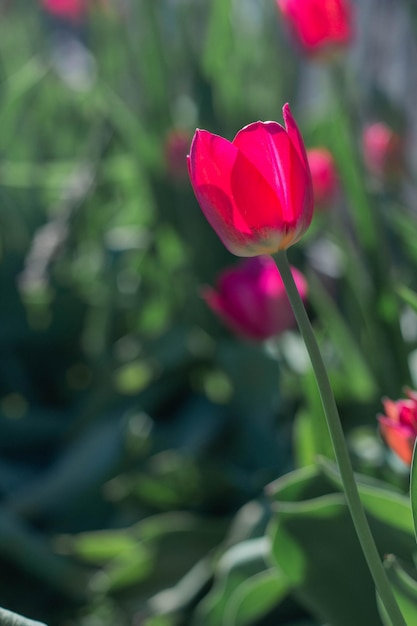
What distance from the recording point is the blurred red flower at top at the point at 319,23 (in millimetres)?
899

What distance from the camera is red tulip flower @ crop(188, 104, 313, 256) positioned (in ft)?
1.25

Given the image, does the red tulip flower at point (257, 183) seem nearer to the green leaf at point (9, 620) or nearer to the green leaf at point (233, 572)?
the green leaf at point (9, 620)

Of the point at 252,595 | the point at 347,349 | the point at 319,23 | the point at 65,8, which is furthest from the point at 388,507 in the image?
the point at 65,8

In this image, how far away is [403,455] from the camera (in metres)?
0.48

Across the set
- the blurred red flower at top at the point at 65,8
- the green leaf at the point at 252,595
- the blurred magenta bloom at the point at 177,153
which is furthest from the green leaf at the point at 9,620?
the blurred red flower at top at the point at 65,8

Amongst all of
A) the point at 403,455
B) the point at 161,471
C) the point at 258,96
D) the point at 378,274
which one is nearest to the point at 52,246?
the point at 161,471

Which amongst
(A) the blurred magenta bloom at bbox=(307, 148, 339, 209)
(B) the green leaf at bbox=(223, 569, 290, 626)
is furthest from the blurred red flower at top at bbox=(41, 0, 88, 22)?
(B) the green leaf at bbox=(223, 569, 290, 626)

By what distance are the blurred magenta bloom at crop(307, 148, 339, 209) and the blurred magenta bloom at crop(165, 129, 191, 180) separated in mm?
166

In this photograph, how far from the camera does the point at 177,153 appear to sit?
115 centimetres

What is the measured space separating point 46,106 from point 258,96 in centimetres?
48

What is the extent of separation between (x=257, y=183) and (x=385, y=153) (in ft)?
2.76

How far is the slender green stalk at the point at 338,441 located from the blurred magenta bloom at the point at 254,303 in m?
0.37

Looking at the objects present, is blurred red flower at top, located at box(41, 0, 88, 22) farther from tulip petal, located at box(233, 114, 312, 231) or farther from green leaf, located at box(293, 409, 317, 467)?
tulip petal, located at box(233, 114, 312, 231)

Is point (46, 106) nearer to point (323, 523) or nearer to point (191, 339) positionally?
point (191, 339)
